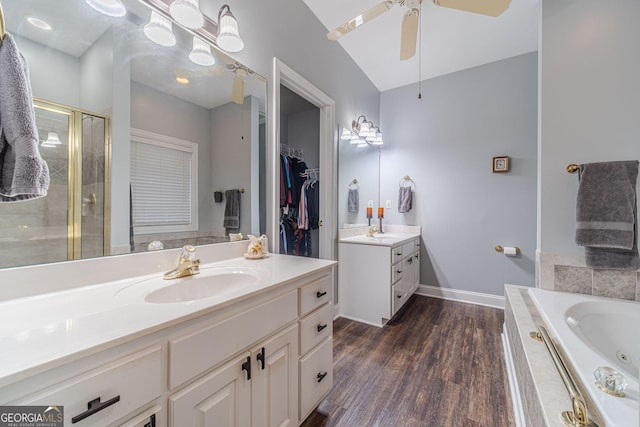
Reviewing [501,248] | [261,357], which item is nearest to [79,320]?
[261,357]

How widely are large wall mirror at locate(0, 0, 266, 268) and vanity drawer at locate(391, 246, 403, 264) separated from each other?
4.51ft

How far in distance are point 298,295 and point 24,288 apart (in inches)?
36.0

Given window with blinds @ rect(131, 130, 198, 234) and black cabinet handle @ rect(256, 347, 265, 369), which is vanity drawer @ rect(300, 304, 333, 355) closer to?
black cabinet handle @ rect(256, 347, 265, 369)

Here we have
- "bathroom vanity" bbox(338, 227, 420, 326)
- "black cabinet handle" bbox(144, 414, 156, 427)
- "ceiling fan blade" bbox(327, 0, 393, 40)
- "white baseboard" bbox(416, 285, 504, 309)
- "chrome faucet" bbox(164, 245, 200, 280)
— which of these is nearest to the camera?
"black cabinet handle" bbox(144, 414, 156, 427)

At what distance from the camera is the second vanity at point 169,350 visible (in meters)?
0.51

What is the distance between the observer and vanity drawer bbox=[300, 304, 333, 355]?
1.17 meters

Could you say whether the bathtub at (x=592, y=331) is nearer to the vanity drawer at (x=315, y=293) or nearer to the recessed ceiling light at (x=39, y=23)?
the vanity drawer at (x=315, y=293)

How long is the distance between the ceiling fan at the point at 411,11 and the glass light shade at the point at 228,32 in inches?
23.9

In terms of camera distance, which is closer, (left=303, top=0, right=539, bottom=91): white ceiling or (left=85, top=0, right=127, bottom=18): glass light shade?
(left=85, top=0, right=127, bottom=18): glass light shade

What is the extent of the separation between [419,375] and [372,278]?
86cm

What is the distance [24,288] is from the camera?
80 centimetres

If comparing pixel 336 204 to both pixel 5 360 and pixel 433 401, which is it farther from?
pixel 5 360

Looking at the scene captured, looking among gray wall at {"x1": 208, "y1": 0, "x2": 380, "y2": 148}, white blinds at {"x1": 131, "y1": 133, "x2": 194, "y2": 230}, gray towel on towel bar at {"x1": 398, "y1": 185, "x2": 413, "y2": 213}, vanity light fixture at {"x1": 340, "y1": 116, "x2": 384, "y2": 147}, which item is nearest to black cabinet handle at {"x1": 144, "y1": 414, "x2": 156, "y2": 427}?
white blinds at {"x1": 131, "y1": 133, "x2": 194, "y2": 230}

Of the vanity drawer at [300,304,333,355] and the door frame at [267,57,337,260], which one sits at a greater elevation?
the door frame at [267,57,337,260]
